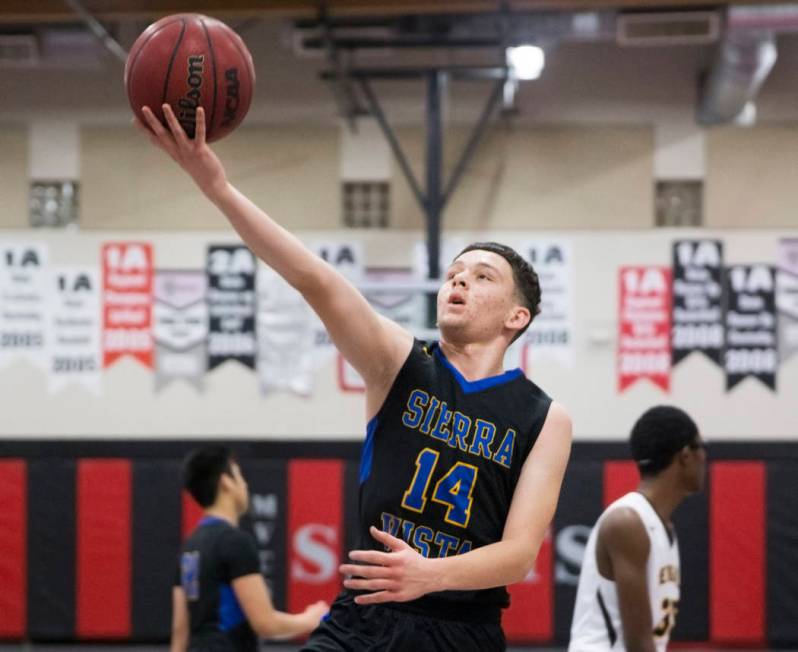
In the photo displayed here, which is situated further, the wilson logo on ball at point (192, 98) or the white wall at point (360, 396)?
the white wall at point (360, 396)

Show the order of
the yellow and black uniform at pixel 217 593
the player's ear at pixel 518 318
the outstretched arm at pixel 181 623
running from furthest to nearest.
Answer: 1. the outstretched arm at pixel 181 623
2. the yellow and black uniform at pixel 217 593
3. the player's ear at pixel 518 318

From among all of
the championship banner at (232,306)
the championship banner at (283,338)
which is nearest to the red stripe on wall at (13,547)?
the championship banner at (232,306)

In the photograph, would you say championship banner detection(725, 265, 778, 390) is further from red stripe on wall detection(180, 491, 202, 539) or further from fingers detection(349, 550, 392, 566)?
fingers detection(349, 550, 392, 566)

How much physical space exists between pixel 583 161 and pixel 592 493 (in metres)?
2.93

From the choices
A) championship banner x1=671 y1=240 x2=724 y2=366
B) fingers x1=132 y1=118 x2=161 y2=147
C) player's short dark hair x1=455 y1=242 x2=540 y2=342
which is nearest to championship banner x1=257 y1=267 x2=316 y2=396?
championship banner x1=671 y1=240 x2=724 y2=366

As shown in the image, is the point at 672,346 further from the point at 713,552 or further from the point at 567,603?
the point at 567,603

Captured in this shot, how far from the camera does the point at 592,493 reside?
906 cm

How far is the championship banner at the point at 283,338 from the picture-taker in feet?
32.0

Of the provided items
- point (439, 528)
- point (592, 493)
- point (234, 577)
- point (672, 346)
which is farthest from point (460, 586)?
point (672, 346)

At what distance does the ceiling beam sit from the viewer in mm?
8305

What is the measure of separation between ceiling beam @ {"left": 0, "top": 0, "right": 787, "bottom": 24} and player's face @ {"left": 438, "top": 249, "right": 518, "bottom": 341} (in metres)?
5.90

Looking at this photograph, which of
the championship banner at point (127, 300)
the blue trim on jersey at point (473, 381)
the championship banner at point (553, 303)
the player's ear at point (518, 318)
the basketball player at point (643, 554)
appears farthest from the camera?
the championship banner at point (127, 300)

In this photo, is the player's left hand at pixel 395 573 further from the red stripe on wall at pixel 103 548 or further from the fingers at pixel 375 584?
the red stripe on wall at pixel 103 548

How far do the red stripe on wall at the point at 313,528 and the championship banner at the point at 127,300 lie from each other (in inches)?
71.1
